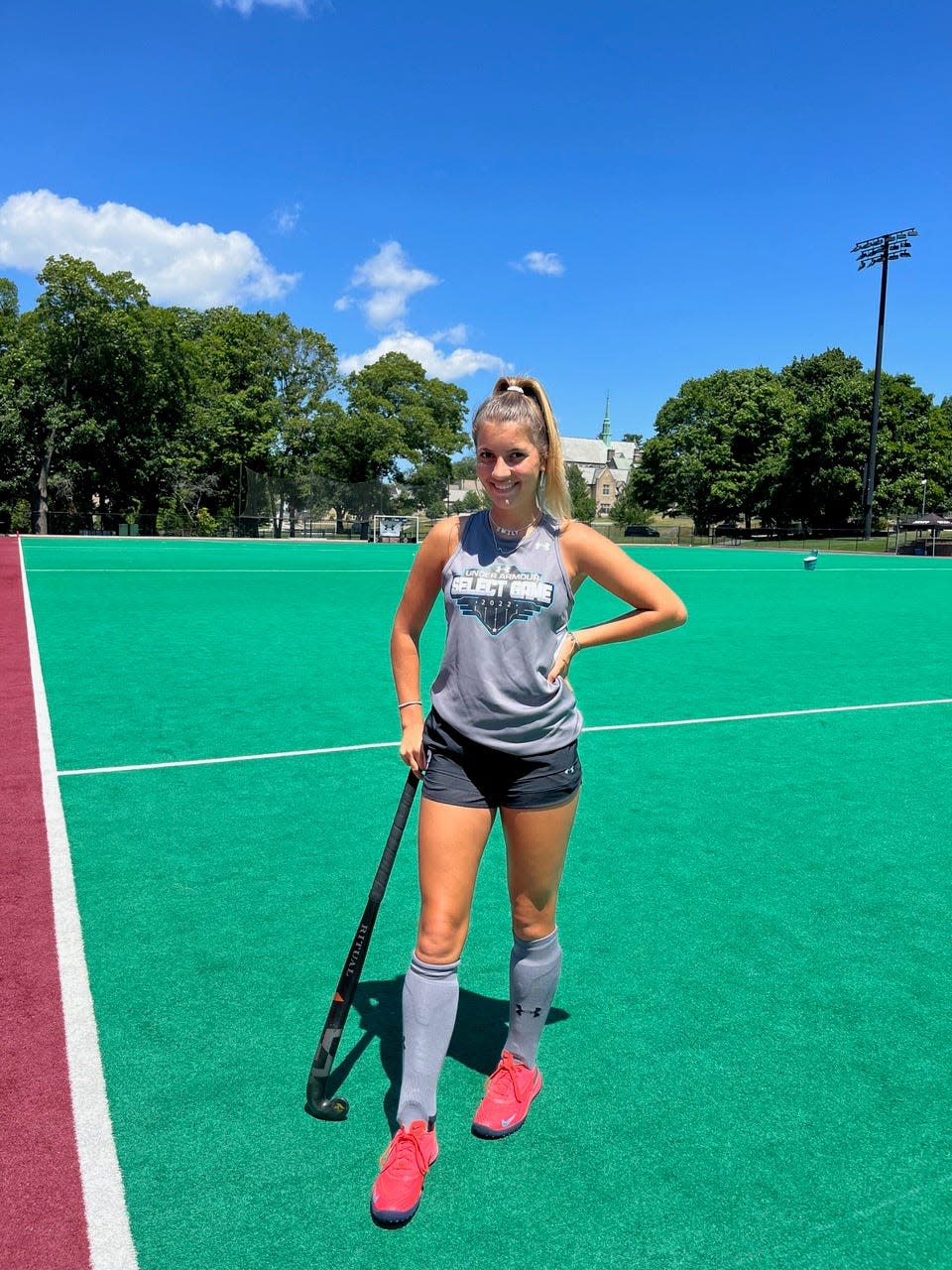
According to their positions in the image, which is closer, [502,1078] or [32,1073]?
[502,1078]

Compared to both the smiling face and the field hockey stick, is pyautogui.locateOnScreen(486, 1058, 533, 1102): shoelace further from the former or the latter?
the smiling face

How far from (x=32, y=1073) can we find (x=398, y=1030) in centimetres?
130

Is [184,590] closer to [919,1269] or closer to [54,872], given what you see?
[54,872]

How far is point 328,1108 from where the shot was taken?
123 inches

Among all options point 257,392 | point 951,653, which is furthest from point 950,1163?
point 257,392

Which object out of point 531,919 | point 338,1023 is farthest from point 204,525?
point 531,919

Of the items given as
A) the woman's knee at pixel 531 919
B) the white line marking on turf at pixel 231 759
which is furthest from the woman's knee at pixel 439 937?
the white line marking on turf at pixel 231 759

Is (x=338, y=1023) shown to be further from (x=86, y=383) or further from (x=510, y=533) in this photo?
(x=86, y=383)

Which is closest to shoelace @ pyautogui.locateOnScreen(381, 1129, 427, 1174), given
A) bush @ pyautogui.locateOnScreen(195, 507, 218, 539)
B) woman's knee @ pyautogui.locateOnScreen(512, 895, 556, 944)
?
woman's knee @ pyautogui.locateOnScreen(512, 895, 556, 944)

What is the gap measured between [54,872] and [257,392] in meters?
65.0

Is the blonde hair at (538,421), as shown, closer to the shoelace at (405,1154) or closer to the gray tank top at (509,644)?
the gray tank top at (509,644)

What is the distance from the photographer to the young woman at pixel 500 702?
2.87 meters

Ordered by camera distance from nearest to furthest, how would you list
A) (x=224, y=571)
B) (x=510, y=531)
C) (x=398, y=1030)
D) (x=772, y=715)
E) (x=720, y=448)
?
(x=510, y=531)
(x=398, y=1030)
(x=772, y=715)
(x=224, y=571)
(x=720, y=448)

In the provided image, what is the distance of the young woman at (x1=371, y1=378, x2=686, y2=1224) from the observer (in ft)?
9.43
